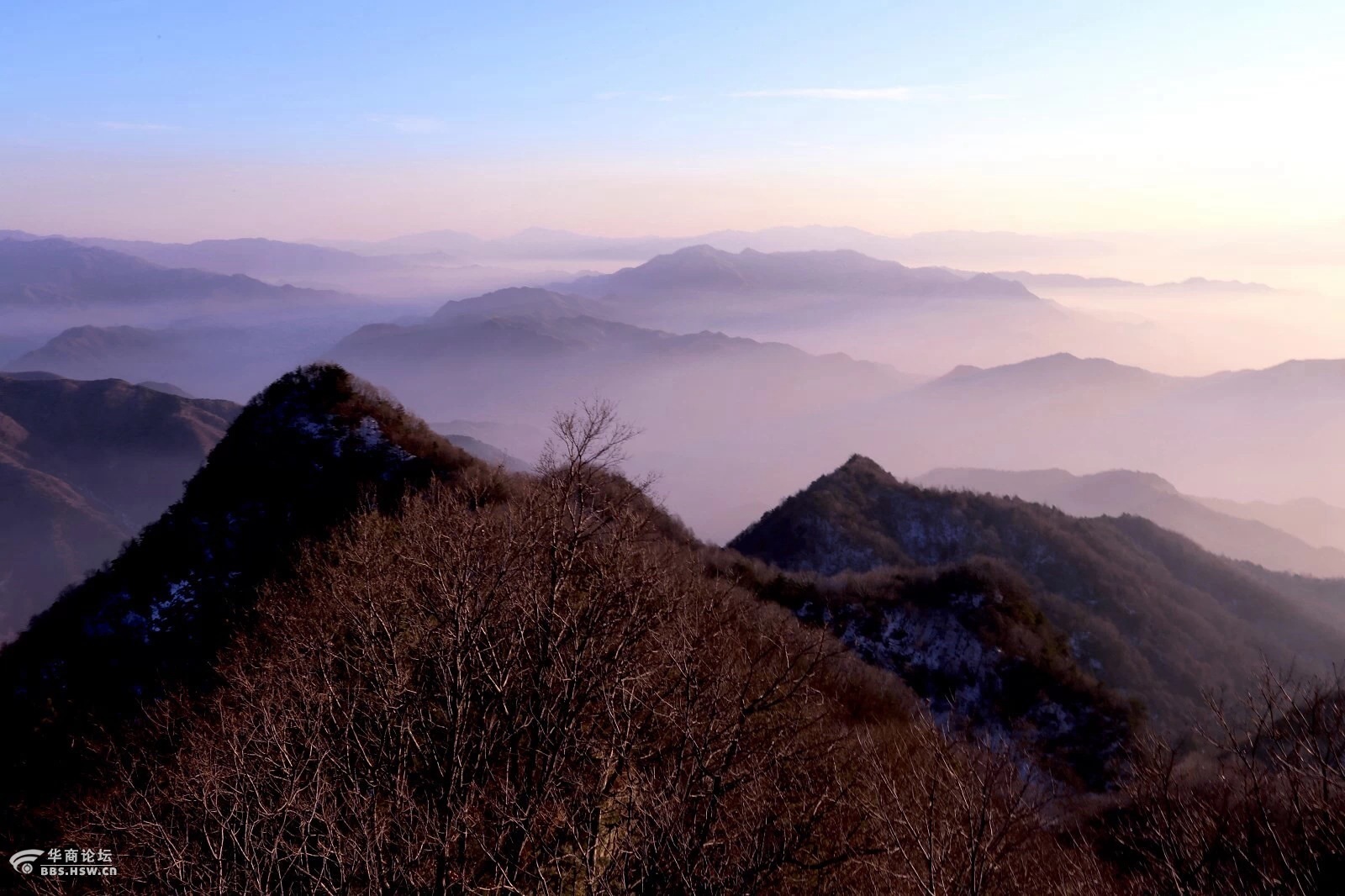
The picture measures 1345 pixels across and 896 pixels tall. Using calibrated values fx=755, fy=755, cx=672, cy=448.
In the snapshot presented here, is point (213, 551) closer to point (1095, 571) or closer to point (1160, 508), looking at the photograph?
point (1095, 571)

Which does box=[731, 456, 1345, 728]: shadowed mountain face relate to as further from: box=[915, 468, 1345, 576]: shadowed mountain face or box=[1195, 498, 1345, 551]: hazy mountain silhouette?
box=[1195, 498, 1345, 551]: hazy mountain silhouette

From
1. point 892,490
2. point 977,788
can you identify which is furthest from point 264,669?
point 892,490

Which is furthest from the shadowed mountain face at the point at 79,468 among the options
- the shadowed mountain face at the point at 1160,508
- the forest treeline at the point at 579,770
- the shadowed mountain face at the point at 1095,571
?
the shadowed mountain face at the point at 1160,508

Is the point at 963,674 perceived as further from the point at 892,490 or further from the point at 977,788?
the point at 892,490

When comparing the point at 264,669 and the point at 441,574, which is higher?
the point at 441,574

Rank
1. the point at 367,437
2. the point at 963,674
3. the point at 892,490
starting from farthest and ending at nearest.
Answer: the point at 892,490 < the point at 367,437 < the point at 963,674

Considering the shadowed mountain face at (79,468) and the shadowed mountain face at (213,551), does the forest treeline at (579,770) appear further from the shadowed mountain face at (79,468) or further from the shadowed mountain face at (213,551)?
the shadowed mountain face at (79,468)

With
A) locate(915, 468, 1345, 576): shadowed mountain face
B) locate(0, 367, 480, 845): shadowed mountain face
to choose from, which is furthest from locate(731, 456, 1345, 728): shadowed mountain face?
locate(915, 468, 1345, 576): shadowed mountain face
